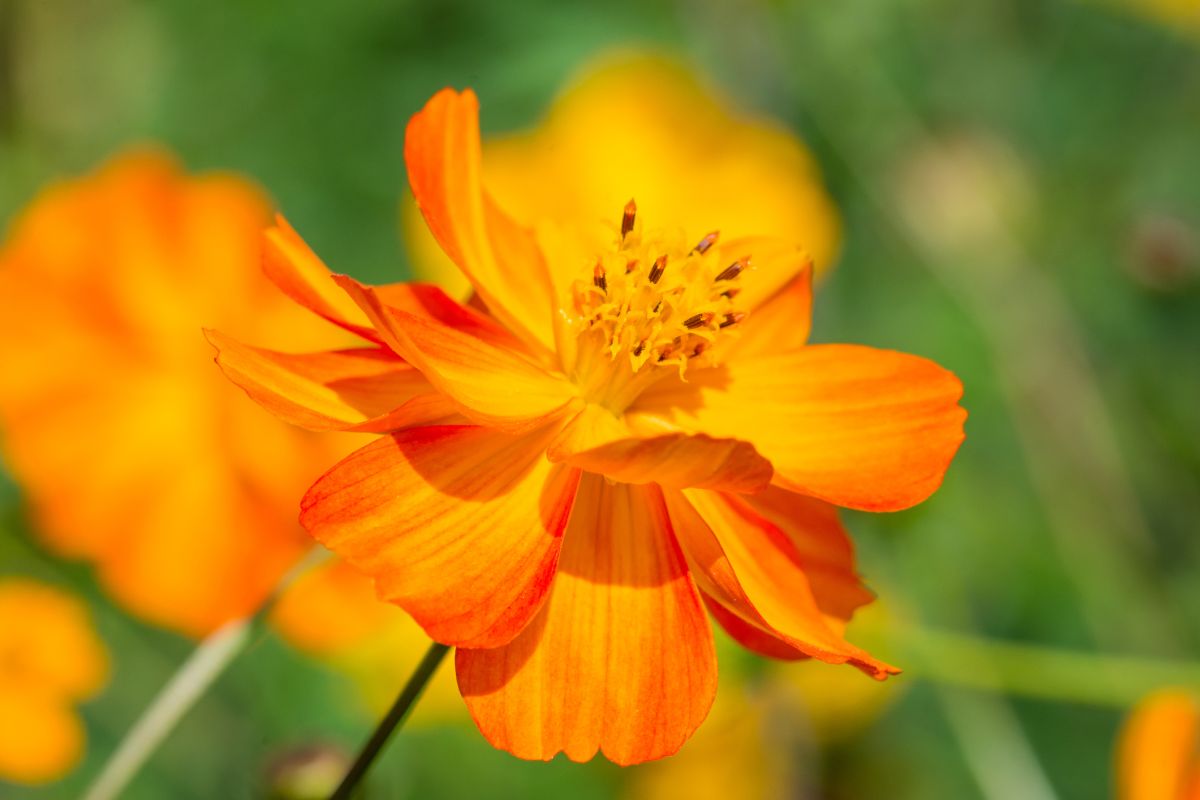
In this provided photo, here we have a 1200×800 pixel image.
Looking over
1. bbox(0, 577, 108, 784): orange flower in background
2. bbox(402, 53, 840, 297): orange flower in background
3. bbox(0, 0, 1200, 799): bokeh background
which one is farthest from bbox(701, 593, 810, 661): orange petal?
bbox(402, 53, 840, 297): orange flower in background

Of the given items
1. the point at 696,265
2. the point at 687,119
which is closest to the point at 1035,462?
the point at 687,119

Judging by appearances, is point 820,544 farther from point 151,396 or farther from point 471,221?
point 151,396

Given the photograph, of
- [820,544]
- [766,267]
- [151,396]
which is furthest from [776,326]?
[151,396]

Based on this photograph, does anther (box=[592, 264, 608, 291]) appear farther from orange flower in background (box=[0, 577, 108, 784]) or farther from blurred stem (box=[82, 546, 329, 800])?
orange flower in background (box=[0, 577, 108, 784])

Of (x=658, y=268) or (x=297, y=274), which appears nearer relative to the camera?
(x=297, y=274)

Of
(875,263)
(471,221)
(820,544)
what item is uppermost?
(471,221)

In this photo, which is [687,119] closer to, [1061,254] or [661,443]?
[1061,254]

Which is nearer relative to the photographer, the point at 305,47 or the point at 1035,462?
the point at 1035,462

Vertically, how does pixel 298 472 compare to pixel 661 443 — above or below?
below
